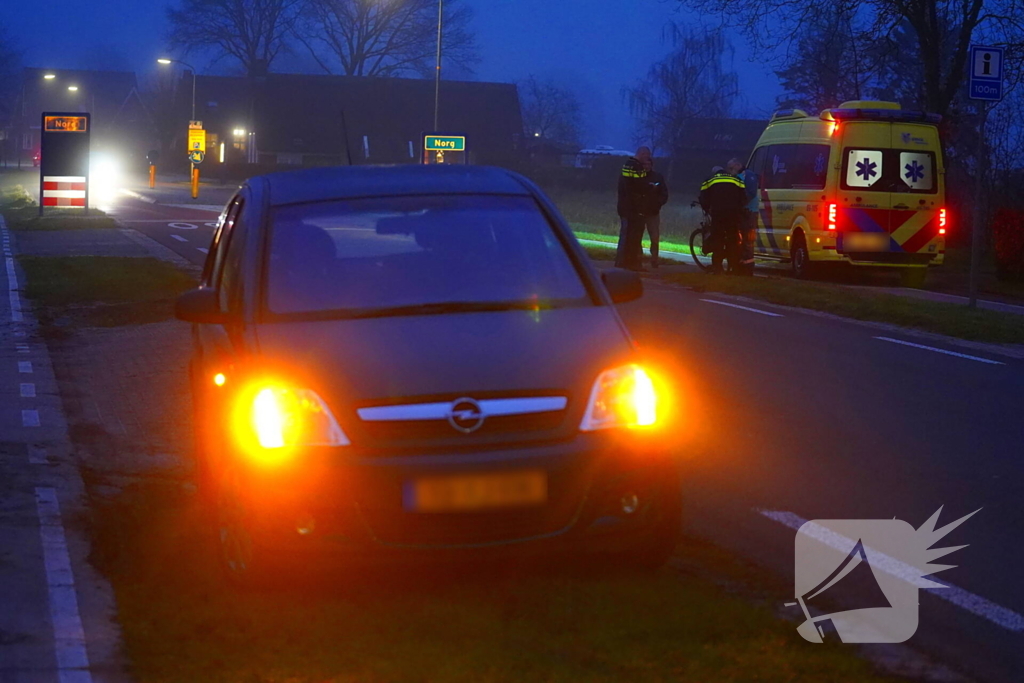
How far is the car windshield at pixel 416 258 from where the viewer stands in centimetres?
531

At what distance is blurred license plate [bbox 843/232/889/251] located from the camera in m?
20.7

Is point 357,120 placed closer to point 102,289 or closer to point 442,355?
point 102,289

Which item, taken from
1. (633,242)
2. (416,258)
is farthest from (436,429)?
(633,242)

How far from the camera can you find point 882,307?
14945mm

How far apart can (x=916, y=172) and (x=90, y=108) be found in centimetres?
15387

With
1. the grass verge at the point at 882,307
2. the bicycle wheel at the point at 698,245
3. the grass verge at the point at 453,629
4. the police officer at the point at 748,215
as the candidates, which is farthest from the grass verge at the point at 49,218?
the grass verge at the point at 453,629

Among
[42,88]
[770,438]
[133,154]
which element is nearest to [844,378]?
[770,438]

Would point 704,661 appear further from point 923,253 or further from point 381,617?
point 923,253

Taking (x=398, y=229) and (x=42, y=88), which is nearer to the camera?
(x=398, y=229)

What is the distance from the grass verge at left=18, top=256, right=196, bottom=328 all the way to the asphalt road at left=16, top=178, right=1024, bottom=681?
5634mm

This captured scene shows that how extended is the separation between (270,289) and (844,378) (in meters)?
6.17

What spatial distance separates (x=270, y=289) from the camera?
17.6 feet

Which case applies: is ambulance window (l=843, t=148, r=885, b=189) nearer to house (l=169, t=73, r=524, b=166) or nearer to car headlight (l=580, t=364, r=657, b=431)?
car headlight (l=580, t=364, r=657, b=431)

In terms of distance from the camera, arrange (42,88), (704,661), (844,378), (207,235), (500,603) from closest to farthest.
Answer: (704,661) < (500,603) < (844,378) < (207,235) < (42,88)
